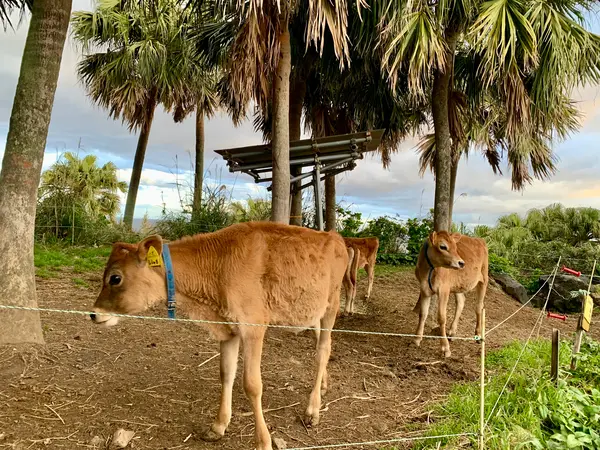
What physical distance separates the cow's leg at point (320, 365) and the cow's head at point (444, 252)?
105 inches

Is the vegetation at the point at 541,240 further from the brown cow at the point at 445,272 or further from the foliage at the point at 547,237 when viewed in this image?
the brown cow at the point at 445,272

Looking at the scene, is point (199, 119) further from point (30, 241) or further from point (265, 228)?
point (265, 228)

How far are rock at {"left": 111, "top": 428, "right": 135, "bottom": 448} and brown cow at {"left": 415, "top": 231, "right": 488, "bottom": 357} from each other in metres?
Answer: 4.04

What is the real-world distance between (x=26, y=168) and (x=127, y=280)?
235 centimetres

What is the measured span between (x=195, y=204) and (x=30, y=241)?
31.0 ft

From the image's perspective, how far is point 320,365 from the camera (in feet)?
15.4

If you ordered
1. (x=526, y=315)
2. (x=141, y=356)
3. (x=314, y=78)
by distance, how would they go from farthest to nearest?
(x=314, y=78)
(x=526, y=315)
(x=141, y=356)

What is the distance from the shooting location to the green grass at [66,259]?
30.2ft

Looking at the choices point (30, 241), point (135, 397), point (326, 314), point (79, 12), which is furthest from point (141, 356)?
Answer: point (79, 12)

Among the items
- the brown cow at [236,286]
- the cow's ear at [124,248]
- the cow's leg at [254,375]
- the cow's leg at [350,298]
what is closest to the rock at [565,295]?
the cow's leg at [350,298]

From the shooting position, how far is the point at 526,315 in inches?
451

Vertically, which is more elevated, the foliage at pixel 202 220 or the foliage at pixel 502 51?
the foliage at pixel 502 51

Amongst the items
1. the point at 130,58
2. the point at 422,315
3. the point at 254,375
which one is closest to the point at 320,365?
the point at 254,375

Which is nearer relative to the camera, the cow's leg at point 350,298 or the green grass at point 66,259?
the cow's leg at point 350,298
